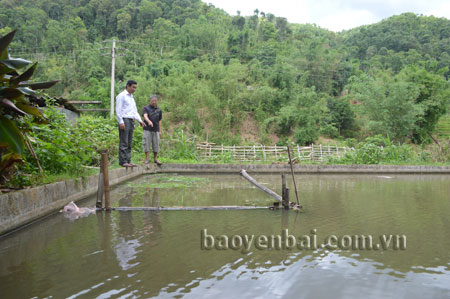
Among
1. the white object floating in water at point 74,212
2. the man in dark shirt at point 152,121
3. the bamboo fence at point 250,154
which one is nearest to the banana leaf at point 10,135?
the white object floating in water at point 74,212

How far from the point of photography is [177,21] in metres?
66.1

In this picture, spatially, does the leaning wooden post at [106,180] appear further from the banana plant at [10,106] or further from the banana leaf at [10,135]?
the banana leaf at [10,135]

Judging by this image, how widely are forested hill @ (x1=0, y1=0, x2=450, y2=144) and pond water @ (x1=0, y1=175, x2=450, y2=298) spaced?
1822 cm

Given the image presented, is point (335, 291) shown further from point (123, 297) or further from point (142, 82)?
point (142, 82)

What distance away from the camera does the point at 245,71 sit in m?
33.5

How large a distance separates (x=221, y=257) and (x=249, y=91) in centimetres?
2831

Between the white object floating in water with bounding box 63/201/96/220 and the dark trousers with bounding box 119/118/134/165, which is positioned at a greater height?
the dark trousers with bounding box 119/118/134/165

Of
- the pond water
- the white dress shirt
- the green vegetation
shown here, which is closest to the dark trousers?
the white dress shirt

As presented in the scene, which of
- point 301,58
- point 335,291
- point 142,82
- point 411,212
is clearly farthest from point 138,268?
point 301,58

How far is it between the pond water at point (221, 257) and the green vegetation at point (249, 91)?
148 centimetres

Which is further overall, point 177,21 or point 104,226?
point 177,21

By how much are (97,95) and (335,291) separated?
1320 inches

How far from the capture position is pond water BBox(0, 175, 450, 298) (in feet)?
7.79

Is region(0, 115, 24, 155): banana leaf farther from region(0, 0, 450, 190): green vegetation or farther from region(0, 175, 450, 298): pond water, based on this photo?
region(0, 175, 450, 298): pond water
